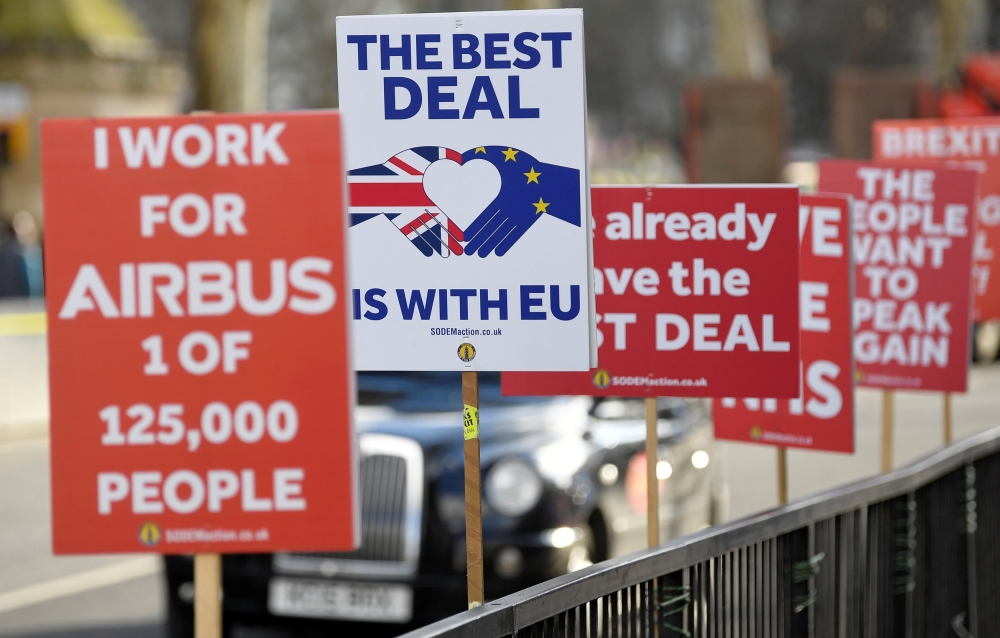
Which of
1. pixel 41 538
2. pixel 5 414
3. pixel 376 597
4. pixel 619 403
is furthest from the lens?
pixel 5 414

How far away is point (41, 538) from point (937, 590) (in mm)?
5758

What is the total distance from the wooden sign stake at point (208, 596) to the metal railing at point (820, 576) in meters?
0.39

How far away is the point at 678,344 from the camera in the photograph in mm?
3701

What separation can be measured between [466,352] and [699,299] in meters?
0.75

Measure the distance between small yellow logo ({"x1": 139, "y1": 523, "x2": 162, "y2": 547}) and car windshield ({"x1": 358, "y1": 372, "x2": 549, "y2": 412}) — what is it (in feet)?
12.5

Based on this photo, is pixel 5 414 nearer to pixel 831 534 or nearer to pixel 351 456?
pixel 831 534

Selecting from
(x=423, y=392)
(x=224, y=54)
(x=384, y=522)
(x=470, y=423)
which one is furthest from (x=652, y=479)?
(x=224, y=54)

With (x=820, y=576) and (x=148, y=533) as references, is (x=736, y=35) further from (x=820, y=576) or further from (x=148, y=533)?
(x=148, y=533)

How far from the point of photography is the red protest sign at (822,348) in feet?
14.3

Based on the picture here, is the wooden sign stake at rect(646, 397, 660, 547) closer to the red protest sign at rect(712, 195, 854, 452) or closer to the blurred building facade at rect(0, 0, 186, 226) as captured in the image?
the red protest sign at rect(712, 195, 854, 452)

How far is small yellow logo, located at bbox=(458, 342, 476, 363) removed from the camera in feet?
10.6

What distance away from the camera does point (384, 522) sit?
5.76 meters

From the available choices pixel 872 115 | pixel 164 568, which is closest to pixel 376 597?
pixel 164 568

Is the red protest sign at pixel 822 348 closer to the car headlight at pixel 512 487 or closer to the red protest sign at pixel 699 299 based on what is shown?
the red protest sign at pixel 699 299
